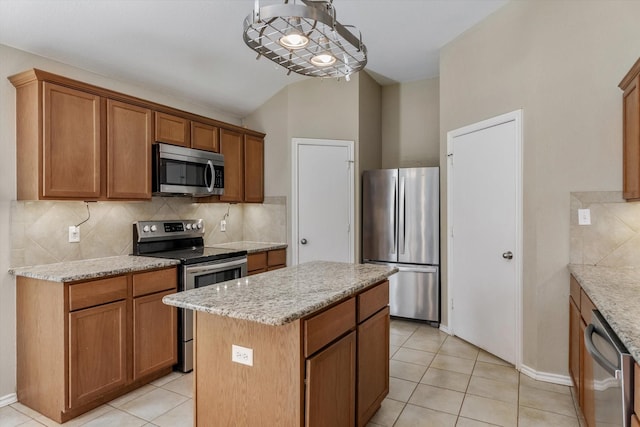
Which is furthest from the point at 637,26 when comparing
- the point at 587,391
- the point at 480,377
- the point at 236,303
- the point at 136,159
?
the point at 136,159

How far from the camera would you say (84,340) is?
2373mm

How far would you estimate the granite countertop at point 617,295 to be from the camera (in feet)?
4.22

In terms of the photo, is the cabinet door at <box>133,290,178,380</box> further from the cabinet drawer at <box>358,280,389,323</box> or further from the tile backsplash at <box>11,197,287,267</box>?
the cabinet drawer at <box>358,280,389,323</box>

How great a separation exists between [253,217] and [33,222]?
7.49ft

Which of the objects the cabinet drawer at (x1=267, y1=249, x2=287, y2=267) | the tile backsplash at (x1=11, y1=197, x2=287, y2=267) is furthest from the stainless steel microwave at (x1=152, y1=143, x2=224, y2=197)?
the cabinet drawer at (x1=267, y1=249, x2=287, y2=267)

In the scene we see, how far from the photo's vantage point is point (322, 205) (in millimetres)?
4324

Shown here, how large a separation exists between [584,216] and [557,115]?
2.42ft

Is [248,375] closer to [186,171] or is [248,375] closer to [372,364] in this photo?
A: [372,364]

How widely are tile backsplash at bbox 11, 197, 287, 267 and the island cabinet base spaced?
171cm

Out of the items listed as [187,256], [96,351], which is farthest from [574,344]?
[96,351]

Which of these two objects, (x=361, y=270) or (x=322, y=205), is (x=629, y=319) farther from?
(x=322, y=205)

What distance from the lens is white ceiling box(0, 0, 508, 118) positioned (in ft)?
8.32

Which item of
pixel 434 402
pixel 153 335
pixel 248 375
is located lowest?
pixel 434 402

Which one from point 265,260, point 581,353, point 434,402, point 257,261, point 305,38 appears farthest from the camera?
point 265,260
